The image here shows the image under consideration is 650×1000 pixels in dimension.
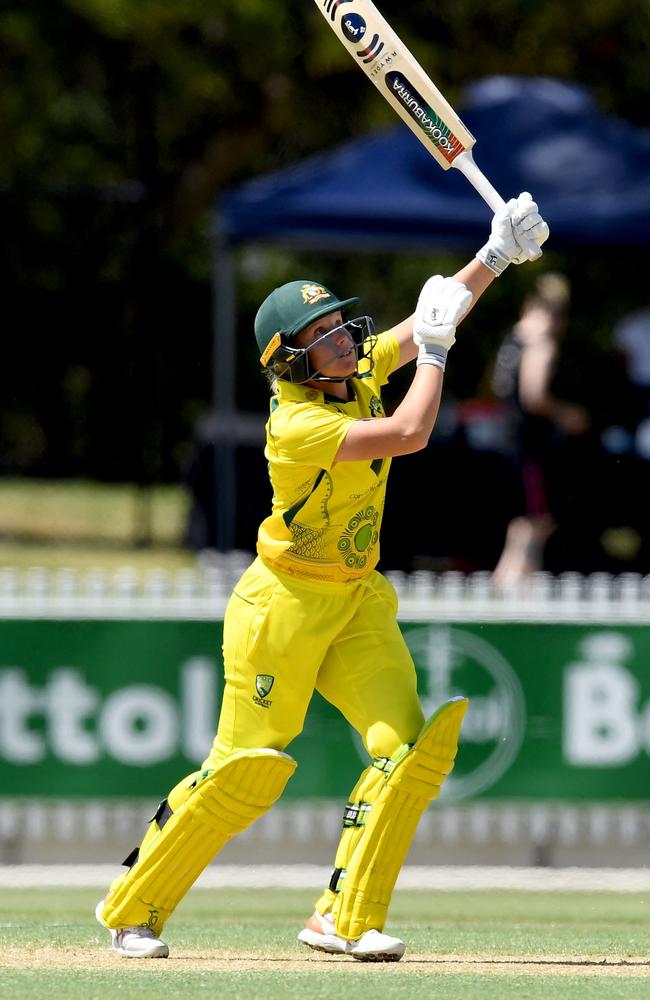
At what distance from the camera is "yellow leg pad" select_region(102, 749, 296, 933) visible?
530 centimetres

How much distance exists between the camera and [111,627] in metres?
7.90

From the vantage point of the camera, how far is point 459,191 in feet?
39.9

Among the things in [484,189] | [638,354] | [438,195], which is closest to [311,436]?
[484,189]

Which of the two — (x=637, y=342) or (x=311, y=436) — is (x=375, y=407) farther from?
(x=637, y=342)

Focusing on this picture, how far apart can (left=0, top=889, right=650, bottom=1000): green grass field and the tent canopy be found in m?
5.47

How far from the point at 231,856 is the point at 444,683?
1.17 meters

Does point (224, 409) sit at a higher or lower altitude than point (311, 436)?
higher

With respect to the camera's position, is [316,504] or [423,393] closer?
[423,393]

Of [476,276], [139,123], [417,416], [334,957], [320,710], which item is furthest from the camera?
[139,123]

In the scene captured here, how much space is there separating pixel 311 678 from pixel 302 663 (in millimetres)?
69

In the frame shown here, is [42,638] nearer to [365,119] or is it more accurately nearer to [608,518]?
[608,518]

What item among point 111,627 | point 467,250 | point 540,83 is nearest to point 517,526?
point 467,250

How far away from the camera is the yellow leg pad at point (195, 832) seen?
5297 millimetres

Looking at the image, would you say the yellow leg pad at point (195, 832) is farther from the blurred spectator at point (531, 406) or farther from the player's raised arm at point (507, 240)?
the blurred spectator at point (531, 406)
